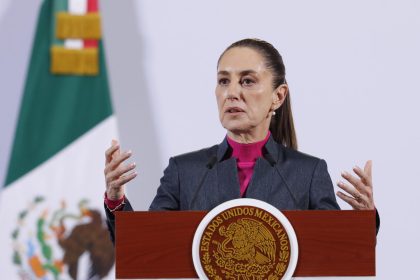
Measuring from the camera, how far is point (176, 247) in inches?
62.9

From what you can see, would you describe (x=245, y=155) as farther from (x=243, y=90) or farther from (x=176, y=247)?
(x=176, y=247)

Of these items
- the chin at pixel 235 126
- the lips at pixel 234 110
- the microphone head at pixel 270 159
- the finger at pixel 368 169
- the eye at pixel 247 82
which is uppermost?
the eye at pixel 247 82

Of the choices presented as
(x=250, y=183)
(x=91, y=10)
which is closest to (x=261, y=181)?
(x=250, y=183)

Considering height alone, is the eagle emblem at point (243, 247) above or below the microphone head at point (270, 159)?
below

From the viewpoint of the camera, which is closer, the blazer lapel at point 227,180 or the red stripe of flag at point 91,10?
the blazer lapel at point 227,180

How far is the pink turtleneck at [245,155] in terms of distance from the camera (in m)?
1.89

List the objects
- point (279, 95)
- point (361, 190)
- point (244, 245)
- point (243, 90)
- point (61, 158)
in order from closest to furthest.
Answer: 1. point (244, 245)
2. point (361, 190)
3. point (243, 90)
4. point (279, 95)
5. point (61, 158)

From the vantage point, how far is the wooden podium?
1.59 meters

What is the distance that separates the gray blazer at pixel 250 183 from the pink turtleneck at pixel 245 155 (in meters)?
0.02

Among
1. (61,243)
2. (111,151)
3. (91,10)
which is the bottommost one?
(61,243)

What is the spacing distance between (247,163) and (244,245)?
0.35 metres

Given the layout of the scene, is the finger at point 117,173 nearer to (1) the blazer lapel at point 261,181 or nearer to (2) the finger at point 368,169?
(1) the blazer lapel at point 261,181

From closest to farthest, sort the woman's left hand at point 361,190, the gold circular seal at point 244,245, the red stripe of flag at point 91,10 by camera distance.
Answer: the gold circular seal at point 244,245 < the woman's left hand at point 361,190 < the red stripe of flag at point 91,10

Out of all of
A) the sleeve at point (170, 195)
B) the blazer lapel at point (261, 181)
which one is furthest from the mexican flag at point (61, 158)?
the blazer lapel at point (261, 181)
